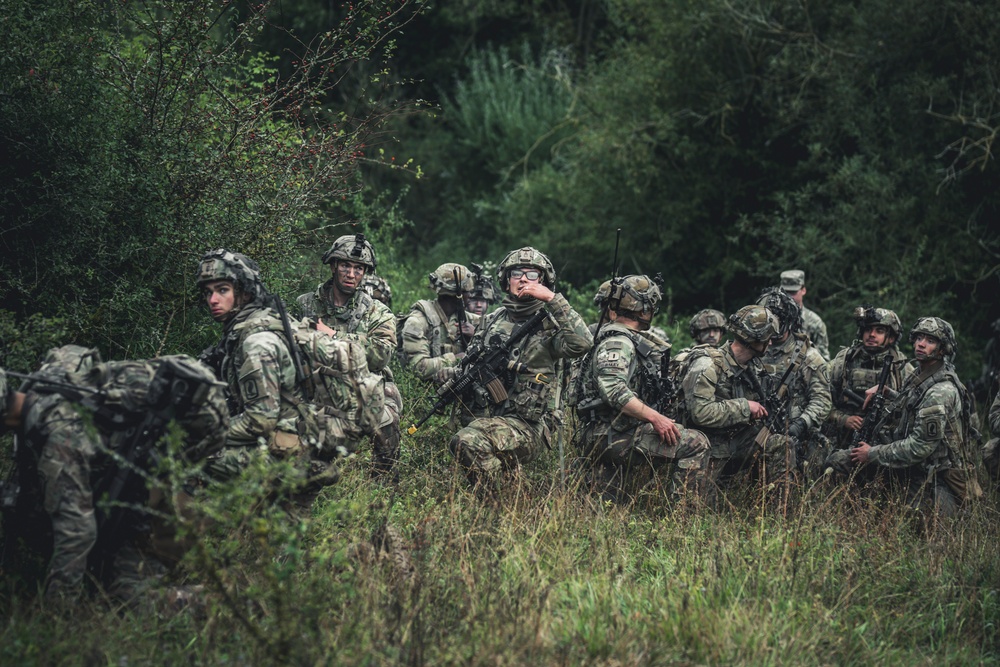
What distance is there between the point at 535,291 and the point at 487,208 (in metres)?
12.0

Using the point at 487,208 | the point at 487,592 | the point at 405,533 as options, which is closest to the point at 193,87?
the point at 405,533

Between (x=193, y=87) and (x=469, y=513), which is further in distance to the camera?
(x=193, y=87)

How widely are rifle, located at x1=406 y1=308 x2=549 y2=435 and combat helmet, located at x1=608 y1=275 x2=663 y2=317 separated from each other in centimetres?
63

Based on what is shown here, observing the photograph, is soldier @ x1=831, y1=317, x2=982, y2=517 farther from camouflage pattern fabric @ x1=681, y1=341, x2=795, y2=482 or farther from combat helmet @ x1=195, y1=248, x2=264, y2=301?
combat helmet @ x1=195, y1=248, x2=264, y2=301

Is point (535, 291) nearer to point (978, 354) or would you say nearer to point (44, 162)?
point (44, 162)

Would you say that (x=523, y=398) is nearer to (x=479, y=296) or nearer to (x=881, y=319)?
(x=479, y=296)

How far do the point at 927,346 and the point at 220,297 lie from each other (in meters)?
5.10

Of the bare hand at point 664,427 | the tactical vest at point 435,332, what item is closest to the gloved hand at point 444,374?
the tactical vest at point 435,332

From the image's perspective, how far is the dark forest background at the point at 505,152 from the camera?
7414 mm

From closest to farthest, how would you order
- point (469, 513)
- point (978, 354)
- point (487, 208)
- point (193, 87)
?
point (469, 513), point (193, 87), point (978, 354), point (487, 208)

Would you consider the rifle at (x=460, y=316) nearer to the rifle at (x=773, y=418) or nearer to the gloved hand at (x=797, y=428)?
the rifle at (x=773, y=418)

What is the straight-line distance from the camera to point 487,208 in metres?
18.8

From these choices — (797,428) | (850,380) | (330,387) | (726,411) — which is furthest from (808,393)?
(330,387)

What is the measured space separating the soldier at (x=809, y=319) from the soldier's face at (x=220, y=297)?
6.22 m
